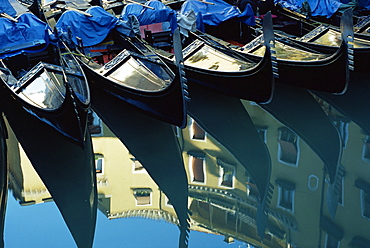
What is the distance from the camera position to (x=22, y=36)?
623 centimetres

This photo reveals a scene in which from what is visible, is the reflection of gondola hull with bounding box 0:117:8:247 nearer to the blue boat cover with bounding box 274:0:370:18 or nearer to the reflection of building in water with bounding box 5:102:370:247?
the reflection of building in water with bounding box 5:102:370:247

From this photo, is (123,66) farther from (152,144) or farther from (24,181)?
(24,181)

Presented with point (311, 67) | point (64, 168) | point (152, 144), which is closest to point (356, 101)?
point (311, 67)

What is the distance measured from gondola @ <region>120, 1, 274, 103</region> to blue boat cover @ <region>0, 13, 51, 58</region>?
4.42 ft

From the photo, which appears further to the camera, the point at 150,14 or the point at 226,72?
the point at 150,14

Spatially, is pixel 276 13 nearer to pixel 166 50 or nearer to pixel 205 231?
pixel 166 50

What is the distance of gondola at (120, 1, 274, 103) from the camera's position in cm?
514

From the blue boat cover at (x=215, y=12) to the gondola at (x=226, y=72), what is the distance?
71cm

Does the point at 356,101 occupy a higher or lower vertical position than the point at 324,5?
lower

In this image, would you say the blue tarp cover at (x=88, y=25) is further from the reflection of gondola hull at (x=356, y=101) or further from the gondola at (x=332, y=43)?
the reflection of gondola hull at (x=356, y=101)

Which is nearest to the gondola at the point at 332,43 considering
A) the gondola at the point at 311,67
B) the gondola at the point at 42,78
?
the gondola at the point at 311,67

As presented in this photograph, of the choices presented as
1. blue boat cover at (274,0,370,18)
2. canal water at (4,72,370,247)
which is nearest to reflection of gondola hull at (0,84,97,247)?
canal water at (4,72,370,247)

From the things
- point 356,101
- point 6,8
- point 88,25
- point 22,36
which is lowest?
point 356,101

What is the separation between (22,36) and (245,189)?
3381 millimetres
